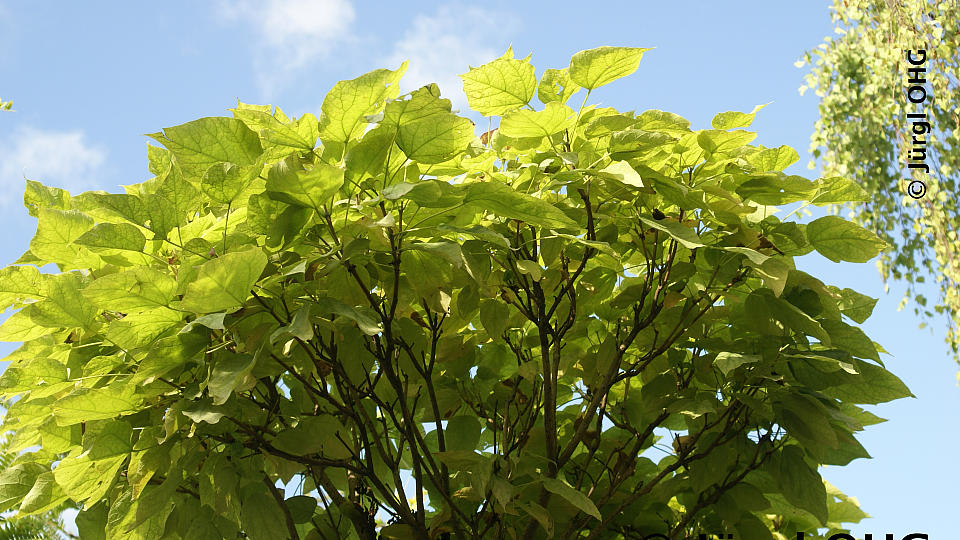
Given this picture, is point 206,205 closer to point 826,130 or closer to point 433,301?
point 433,301

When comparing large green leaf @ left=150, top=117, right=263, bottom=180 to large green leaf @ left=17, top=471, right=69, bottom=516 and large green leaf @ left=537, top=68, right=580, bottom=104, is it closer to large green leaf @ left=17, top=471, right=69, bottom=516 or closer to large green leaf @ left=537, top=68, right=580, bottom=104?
large green leaf @ left=537, top=68, right=580, bottom=104

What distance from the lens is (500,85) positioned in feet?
3.77

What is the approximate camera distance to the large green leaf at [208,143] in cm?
100

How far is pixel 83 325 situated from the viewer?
1.08m

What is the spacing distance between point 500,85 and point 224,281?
488 millimetres

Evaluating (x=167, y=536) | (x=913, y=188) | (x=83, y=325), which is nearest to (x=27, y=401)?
(x=83, y=325)

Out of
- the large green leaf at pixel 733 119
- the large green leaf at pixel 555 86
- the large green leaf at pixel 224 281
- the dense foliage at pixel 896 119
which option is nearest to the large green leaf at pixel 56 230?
the large green leaf at pixel 224 281

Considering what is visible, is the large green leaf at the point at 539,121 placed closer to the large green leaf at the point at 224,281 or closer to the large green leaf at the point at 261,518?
the large green leaf at the point at 224,281

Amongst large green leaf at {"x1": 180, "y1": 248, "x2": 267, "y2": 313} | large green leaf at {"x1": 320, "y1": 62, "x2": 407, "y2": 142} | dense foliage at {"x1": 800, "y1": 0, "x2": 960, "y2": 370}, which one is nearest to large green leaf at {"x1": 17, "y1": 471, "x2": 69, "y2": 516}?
large green leaf at {"x1": 180, "y1": 248, "x2": 267, "y2": 313}

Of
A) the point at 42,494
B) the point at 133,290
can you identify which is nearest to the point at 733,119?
the point at 133,290

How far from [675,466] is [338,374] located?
54cm

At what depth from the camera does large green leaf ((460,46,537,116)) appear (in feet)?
3.71

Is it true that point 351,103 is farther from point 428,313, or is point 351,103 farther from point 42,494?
point 42,494

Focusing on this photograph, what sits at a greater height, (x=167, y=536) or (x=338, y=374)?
(x=338, y=374)
